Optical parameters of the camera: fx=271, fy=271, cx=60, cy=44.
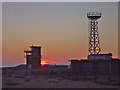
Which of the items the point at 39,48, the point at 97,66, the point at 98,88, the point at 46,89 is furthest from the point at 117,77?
the point at 39,48

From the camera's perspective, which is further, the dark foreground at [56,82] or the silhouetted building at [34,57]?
the silhouetted building at [34,57]

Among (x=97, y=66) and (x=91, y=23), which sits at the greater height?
(x=91, y=23)

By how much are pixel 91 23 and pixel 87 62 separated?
14199 millimetres

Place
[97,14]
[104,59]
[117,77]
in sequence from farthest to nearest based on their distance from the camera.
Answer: [97,14] → [104,59] → [117,77]

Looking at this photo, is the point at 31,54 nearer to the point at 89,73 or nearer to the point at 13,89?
the point at 89,73

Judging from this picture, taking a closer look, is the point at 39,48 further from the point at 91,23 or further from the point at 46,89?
the point at 46,89

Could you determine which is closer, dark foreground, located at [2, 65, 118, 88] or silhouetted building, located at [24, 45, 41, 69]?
dark foreground, located at [2, 65, 118, 88]

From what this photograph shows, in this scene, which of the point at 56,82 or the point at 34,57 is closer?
the point at 56,82

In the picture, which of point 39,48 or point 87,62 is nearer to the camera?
point 87,62

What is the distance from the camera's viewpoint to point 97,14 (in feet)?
207

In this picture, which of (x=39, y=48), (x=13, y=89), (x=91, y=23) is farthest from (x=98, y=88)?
(x=39, y=48)

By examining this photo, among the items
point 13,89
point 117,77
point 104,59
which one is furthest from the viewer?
point 104,59

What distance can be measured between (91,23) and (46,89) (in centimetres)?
3164

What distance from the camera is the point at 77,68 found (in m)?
53.0
